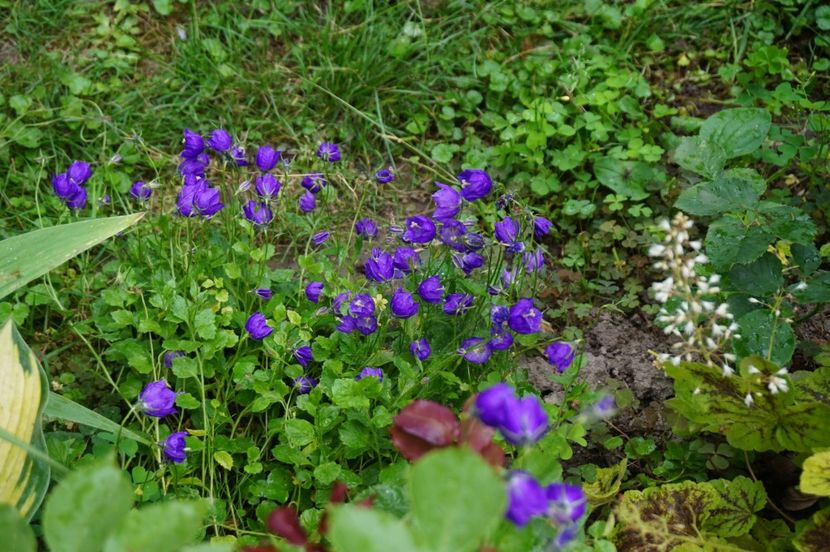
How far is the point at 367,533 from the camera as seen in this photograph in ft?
2.56

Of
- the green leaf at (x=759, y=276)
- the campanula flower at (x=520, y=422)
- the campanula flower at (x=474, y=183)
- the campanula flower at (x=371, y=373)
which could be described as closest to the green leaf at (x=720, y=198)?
the green leaf at (x=759, y=276)

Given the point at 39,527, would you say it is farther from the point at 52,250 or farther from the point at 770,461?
the point at 770,461

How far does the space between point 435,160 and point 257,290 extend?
3.18 feet

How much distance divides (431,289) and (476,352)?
0.54ft

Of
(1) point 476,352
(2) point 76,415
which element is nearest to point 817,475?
(1) point 476,352

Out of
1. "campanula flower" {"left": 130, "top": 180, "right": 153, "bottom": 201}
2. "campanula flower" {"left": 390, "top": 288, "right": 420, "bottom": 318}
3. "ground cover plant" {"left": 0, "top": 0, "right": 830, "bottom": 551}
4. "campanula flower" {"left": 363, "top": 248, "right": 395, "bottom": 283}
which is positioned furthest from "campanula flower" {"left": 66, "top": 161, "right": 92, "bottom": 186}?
"campanula flower" {"left": 390, "top": 288, "right": 420, "bottom": 318}

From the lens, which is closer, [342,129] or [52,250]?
[52,250]

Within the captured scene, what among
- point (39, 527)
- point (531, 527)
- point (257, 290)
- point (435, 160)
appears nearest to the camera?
point (531, 527)

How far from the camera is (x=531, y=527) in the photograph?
42.1 inches

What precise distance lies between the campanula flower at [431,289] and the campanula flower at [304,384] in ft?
1.09

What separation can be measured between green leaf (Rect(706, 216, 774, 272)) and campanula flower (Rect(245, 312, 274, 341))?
1.00 meters

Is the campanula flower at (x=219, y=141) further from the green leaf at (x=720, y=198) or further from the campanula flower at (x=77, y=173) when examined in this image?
the green leaf at (x=720, y=198)

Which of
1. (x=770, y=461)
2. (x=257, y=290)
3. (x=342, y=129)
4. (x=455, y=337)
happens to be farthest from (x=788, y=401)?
(x=342, y=129)

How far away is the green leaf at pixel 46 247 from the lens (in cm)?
185
